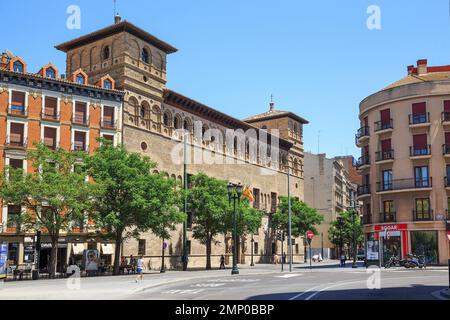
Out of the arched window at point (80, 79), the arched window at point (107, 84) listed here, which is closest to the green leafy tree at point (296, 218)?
the arched window at point (107, 84)

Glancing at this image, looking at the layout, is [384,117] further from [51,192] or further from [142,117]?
[51,192]

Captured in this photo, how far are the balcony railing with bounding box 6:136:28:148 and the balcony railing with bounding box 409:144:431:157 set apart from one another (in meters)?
34.0

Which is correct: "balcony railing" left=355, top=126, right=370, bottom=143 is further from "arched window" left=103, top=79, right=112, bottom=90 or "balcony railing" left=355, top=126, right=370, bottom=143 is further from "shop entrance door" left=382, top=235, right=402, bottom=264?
"arched window" left=103, top=79, right=112, bottom=90

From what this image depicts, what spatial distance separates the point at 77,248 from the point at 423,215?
100ft

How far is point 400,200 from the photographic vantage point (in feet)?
164

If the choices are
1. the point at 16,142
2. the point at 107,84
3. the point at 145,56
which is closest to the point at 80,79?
the point at 107,84

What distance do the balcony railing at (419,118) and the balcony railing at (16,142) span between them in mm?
34264

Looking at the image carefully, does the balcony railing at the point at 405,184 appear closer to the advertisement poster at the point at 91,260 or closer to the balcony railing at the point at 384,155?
the balcony railing at the point at 384,155

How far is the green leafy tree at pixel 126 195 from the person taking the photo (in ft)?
119

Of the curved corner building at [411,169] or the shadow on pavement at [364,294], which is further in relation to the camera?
the curved corner building at [411,169]

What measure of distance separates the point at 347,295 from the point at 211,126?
41.2m

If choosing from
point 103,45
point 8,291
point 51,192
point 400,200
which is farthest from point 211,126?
point 8,291

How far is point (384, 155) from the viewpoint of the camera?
51.7 m

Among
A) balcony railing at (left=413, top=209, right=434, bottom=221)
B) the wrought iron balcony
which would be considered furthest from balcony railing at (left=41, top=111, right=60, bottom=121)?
balcony railing at (left=413, top=209, right=434, bottom=221)
